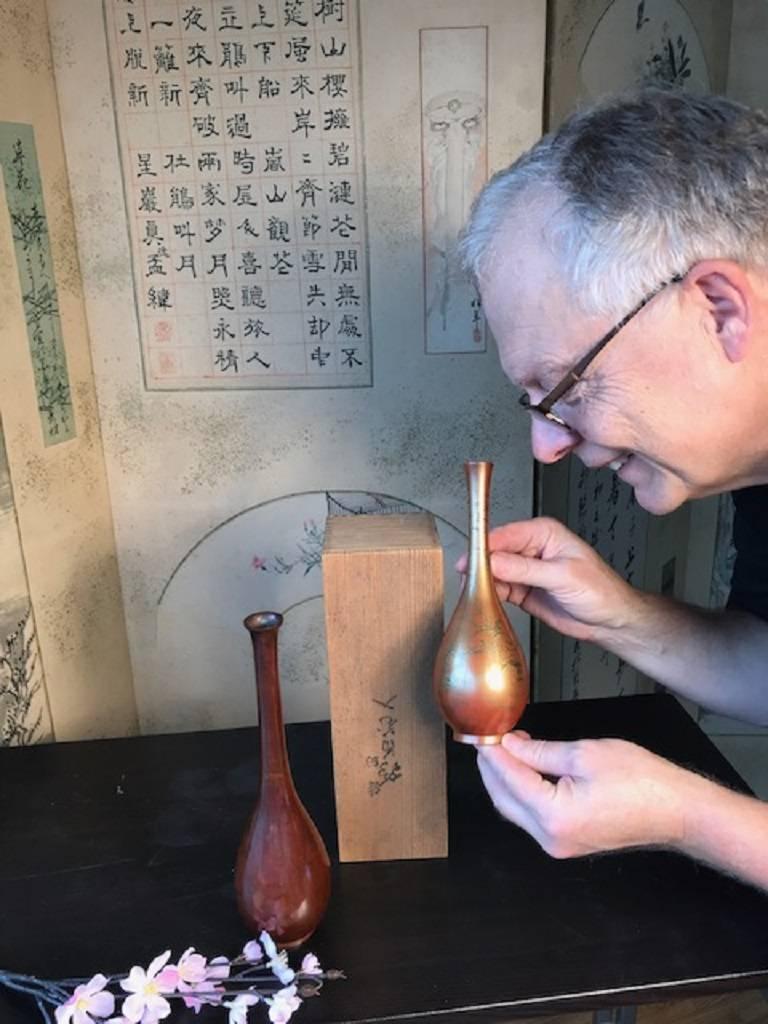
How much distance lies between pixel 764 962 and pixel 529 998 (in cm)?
24

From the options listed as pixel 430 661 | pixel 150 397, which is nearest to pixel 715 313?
pixel 430 661

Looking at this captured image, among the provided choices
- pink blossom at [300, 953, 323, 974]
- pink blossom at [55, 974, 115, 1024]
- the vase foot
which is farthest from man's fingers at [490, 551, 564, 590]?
pink blossom at [55, 974, 115, 1024]

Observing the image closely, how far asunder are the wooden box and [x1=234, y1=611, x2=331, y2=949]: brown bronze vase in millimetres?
120

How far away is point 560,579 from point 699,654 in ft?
0.82

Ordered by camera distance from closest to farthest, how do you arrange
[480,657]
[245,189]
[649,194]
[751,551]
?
[649,194] < [480,657] < [751,551] < [245,189]

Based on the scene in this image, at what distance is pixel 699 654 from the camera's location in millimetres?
1194

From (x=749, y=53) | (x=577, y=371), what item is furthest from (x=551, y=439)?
(x=749, y=53)

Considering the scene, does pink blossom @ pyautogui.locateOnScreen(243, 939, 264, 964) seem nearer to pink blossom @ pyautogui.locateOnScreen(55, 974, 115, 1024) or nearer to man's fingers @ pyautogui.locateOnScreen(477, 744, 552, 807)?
pink blossom @ pyautogui.locateOnScreen(55, 974, 115, 1024)

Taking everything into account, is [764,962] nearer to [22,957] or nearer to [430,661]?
[430,661]

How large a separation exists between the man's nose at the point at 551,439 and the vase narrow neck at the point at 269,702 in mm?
366

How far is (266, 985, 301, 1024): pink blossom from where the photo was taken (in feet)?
2.66

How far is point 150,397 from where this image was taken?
145 cm

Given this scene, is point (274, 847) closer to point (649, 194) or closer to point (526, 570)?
point (526, 570)

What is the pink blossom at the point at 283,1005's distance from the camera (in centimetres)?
81
